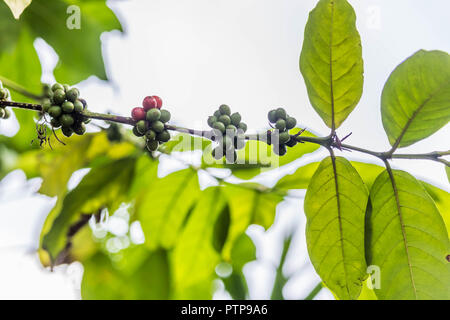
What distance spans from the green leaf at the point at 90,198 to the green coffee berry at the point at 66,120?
73 centimetres

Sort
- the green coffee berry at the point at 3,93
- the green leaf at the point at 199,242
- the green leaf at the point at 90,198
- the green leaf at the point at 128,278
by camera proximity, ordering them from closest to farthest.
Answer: the green coffee berry at the point at 3,93 < the green leaf at the point at 90,198 < the green leaf at the point at 199,242 < the green leaf at the point at 128,278

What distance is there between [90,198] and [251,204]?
738mm

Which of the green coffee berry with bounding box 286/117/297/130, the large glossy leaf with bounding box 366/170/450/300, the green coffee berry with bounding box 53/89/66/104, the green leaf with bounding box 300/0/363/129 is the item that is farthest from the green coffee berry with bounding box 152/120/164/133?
the large glossy leaf with bounding box 366/170/450/300

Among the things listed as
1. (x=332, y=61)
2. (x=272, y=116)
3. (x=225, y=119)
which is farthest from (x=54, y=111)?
(x=332, y=61)

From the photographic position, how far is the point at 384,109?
1.26 metres

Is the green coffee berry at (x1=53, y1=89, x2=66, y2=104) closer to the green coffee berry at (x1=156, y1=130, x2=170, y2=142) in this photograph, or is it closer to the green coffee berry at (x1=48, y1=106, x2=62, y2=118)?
the green coffee berry at (x1=48, y1=106, x2=62, y2=118)

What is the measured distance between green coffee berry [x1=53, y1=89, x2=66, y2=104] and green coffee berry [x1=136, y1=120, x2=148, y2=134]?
0.67ft

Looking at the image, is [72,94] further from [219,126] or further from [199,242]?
[199,242]

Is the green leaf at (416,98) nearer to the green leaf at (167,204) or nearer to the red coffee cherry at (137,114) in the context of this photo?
the red coffee cherry at (137,114)

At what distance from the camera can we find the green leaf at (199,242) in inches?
74.4

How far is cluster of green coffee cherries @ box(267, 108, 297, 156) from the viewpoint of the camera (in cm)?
110

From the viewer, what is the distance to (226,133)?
1117 millimetres

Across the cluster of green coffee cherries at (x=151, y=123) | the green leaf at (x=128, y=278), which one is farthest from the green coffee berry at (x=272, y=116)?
the green leaf at (x=128, y=278)

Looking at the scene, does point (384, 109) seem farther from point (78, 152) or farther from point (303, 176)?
point (78, 152)
